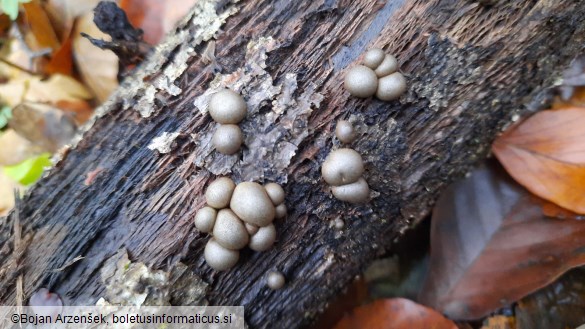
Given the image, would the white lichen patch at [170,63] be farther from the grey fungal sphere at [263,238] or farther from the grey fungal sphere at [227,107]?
the grey fungal sphere at [263,238]

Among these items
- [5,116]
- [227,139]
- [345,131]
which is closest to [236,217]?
[227,139]

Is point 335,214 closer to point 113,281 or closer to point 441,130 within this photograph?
point 441,130

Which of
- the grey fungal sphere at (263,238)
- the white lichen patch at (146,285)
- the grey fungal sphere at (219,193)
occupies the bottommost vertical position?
the white lichen patch at (146,285)

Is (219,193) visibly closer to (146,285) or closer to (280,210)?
(280,210)

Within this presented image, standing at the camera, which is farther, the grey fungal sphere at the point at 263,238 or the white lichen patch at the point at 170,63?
the white lichen patch at the point at 170,63

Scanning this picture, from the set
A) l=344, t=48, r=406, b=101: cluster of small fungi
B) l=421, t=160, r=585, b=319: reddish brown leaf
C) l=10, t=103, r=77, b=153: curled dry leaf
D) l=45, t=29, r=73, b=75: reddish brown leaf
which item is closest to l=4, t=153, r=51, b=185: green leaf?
l=10, t=103, r=77, b=153: curled dry leaf

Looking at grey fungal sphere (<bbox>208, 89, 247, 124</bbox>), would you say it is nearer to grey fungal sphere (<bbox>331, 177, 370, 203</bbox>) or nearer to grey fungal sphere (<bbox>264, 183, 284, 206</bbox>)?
grey fungal sphere (<bbox>264, 183, 284, 206</bbox>)

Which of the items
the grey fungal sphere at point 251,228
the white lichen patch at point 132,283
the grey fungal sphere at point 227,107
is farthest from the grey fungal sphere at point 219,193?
the white lichen patch at point 132,283

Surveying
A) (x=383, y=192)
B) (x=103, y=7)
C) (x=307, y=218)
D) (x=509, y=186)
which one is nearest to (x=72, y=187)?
(x=103, y=7)
